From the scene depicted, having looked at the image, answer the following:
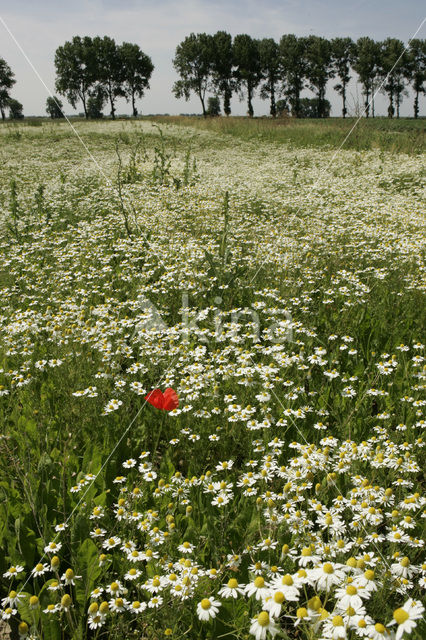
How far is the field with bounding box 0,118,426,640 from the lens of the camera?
1.92 m

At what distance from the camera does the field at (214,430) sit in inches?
75.4

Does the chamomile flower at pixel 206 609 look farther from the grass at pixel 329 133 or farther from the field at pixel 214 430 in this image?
the grass at pixel 329 133

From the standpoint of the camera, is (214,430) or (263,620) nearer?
(263,620)

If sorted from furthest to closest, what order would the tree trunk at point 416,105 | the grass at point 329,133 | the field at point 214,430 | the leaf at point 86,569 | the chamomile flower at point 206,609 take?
1. the tree trunk at point 416,105
2. the grass at point 329,133
3. the leaf at point 86,569
4. the field at point 214,430
5. the chamomile flower at point 206,609

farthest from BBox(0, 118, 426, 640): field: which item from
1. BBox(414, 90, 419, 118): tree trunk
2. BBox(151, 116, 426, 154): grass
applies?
BBox(414, 90, 419, 118): tree trunk

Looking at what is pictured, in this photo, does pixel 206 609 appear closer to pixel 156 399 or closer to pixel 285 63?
pixel 156 399

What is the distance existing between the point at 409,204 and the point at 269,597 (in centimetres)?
901

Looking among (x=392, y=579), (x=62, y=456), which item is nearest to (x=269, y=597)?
(x=392, y=579)

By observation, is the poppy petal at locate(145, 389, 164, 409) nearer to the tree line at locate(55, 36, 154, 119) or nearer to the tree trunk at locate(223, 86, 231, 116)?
the tree line at locate(55, 36, 154, 119)

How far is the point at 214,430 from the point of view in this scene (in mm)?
3225

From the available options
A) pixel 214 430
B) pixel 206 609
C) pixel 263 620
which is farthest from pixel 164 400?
pixel 263 620

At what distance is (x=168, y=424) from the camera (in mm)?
3328

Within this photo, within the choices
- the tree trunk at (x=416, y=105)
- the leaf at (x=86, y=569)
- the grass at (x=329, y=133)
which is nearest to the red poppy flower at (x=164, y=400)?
the leaf at (x=86, y=569)

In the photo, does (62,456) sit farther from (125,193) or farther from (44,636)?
(125,193)
